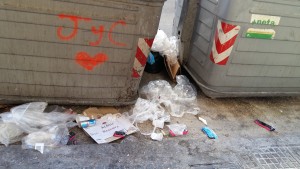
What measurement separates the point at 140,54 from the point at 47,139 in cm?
109

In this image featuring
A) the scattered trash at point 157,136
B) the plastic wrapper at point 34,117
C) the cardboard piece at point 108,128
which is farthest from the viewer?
the scattered trash at point 157,136

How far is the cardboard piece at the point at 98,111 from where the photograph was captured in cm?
269

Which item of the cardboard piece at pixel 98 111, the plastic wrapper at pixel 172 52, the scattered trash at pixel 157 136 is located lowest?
the scattered trash at pixel 157 136

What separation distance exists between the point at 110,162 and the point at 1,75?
1.18 metres

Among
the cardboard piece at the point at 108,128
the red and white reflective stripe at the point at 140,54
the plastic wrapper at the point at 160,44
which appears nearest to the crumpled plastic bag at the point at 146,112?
the cardboard piece at the point at 108,128

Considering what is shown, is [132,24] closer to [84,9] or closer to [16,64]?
[84,9]

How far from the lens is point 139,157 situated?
7.73 ft

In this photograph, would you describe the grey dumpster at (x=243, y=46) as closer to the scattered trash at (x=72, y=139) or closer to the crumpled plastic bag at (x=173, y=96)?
the crumpled plastic bag at (x=173, y=96)

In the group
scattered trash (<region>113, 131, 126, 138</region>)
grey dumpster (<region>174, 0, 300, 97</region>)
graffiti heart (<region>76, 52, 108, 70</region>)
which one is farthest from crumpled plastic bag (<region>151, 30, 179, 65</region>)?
scattered trash (<region>113, 131, 126, 138</region>)

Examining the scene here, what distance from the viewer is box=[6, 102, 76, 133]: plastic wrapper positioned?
2.35 metres

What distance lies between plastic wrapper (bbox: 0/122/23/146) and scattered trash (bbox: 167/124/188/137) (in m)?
1.36

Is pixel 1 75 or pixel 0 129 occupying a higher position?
pixel 1 75

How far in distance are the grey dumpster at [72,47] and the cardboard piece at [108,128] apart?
0.72 feet

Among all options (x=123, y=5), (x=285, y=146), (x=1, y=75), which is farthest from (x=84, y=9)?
(x=285, y=146)
